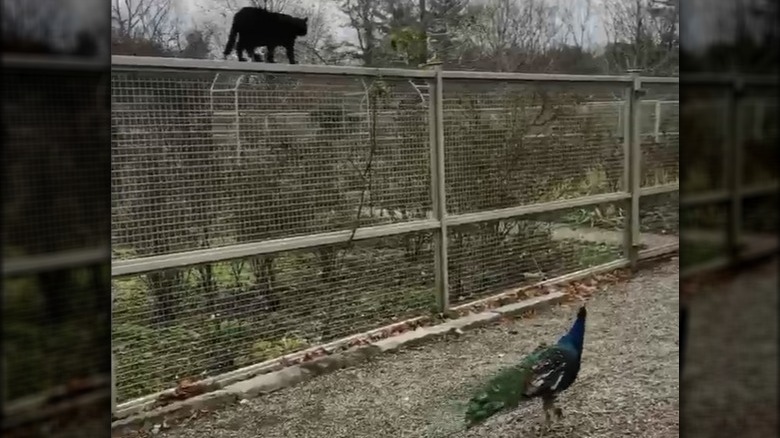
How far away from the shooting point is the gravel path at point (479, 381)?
1.33 m

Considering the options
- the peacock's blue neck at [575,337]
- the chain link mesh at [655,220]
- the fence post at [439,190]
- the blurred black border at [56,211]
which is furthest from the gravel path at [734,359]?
the fence post at [439,190]

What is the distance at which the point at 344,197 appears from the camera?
5.35ft

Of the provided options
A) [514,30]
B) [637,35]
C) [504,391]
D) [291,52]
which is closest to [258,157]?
[291,52]

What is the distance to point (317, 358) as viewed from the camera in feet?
5.12

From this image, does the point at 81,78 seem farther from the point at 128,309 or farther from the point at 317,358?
the point at 317,358

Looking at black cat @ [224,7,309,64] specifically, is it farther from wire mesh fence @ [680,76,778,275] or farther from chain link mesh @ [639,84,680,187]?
wire mesh fence @ [680,76,778,275]

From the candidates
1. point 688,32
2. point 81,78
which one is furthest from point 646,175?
point 81,78

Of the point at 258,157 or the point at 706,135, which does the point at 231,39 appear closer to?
the point at 258,157

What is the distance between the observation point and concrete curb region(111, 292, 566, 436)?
1.38 meters

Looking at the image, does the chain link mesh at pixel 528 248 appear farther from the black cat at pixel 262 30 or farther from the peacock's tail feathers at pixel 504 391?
the black cat at pixel 262 30

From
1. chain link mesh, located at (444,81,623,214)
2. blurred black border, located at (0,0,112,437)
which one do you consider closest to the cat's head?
chain link mesh, located at (444,81,623,214)

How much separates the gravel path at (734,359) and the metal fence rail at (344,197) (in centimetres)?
99

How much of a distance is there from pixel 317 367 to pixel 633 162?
2.72ft

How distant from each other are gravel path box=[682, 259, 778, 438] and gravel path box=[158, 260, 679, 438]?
39.3 inches
